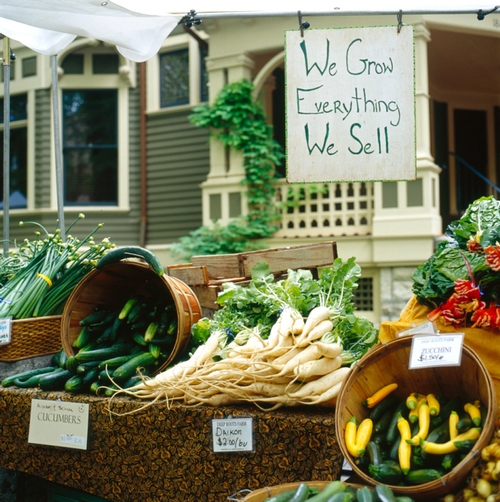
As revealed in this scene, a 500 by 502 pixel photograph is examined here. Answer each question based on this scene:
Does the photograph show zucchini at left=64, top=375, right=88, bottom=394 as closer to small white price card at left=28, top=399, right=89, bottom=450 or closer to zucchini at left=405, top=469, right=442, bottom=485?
small white price card at left=28, top=399, right=89, bottom=450

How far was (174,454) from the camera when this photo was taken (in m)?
2.34

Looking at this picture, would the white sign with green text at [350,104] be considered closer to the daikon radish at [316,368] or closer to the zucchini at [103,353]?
the daikon radish at [316,368]

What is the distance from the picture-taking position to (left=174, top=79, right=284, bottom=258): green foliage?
8.78 m

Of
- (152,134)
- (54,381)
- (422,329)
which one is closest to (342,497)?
(422,329)

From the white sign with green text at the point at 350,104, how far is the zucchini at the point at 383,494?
1.24 meters

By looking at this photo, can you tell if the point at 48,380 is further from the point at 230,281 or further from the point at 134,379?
the point at 230,281

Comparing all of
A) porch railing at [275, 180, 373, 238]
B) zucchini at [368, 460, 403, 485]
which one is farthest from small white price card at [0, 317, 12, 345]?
porch railing at [275, 180, 373, 238]

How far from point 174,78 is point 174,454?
29.4 ft

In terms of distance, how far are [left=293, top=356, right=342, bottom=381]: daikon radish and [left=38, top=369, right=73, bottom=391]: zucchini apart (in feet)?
3.57

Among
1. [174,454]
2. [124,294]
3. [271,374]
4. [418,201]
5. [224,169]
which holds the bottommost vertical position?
[174,454]

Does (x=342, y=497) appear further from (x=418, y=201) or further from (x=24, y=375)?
(x=418, y=201)

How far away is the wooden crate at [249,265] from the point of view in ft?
10.5

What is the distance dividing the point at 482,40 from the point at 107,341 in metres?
7.84

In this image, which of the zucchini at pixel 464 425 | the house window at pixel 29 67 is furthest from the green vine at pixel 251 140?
the zucchini at pixel 464 425
